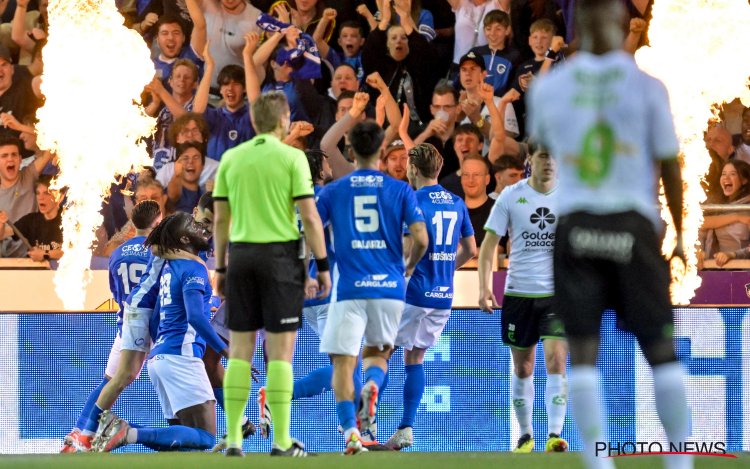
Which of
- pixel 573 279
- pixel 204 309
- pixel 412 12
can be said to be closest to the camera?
pixel 573 279

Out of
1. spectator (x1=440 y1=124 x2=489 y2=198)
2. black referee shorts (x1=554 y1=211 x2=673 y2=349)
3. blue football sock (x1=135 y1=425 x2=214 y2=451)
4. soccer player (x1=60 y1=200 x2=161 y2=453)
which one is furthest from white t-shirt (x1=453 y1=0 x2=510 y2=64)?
black referee shorts (x1=554 y1=211 x2=673 y2=349)

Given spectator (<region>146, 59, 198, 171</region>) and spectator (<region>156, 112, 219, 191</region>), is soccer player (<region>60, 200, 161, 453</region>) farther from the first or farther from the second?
spectator (<region>146, 59, 198, 171</region>)

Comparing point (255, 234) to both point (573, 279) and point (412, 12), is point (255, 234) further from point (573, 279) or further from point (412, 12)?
point (412, 12)

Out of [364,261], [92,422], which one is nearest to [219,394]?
[92,422]

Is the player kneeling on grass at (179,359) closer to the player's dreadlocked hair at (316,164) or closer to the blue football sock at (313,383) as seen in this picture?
the blue football sock at (313,383)

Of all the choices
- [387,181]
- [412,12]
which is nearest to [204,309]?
[387,181]

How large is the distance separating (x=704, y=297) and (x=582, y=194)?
587 cm

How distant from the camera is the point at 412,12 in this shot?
564 inches

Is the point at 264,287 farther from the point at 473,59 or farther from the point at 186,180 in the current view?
the point at 473,59

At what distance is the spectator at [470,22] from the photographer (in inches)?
548

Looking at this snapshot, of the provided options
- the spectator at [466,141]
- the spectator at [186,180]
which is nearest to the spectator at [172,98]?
the spectator at [186,180]

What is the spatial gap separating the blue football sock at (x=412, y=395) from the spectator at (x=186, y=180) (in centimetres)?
478

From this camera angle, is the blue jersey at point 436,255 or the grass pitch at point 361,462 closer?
the grass pitch at point 361,462

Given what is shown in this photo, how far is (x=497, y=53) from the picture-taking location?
13766 millimetres
